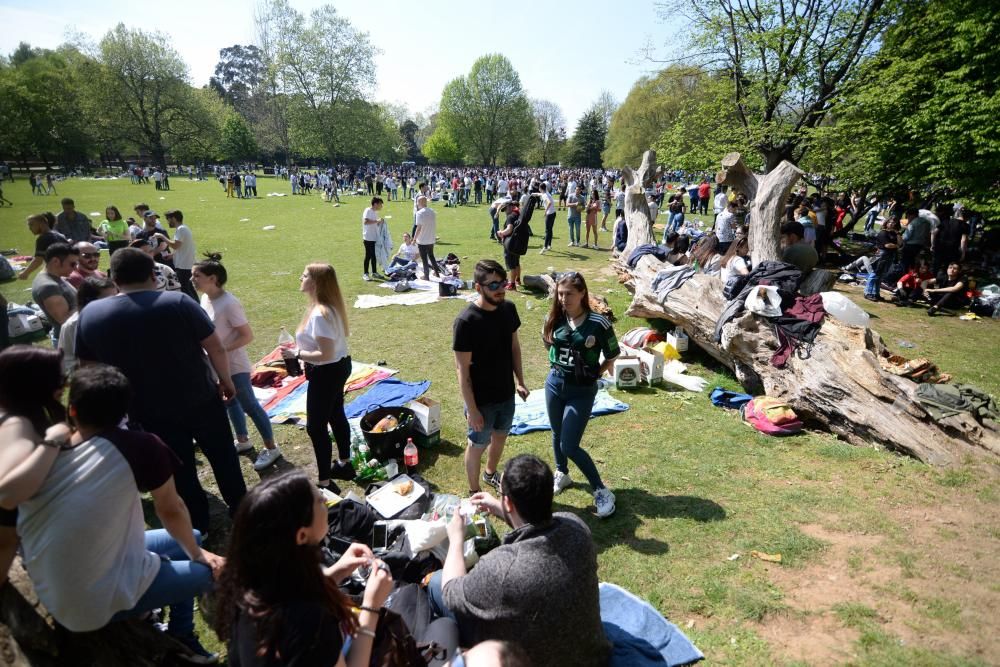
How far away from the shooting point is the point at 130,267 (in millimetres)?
3299

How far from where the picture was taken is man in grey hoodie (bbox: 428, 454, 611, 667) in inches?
91.0

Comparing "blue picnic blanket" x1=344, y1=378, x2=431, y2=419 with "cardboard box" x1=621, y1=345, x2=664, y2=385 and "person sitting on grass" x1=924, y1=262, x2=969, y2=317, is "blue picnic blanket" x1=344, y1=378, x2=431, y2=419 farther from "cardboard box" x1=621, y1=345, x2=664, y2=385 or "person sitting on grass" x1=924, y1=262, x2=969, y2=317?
"person sitting on grass" x1=924, y1=262, x2=969, y2=317

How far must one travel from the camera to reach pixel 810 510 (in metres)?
4.30

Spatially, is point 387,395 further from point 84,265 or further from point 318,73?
point 318,73

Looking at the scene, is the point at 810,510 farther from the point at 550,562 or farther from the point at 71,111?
the point at 71,111

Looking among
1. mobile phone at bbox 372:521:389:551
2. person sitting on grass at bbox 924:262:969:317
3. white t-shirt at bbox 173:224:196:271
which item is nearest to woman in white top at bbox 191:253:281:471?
mobile phone at bbox 372:521:389:551

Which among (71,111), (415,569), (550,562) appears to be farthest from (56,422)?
(71,111)

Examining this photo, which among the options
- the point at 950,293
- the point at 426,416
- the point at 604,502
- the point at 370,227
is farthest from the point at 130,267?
the point at 950,293

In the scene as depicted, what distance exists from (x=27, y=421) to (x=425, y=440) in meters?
3.45

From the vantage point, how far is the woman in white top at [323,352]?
4098mm

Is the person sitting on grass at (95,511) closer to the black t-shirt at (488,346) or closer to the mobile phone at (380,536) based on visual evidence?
the mobile phone at (380,536)

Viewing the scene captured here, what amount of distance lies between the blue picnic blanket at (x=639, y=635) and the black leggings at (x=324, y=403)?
2.65 metres

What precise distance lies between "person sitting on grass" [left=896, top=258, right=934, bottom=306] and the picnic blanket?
27.6 ft

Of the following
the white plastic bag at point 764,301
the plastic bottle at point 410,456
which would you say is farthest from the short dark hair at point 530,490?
the white plastic bag at point 764,301
